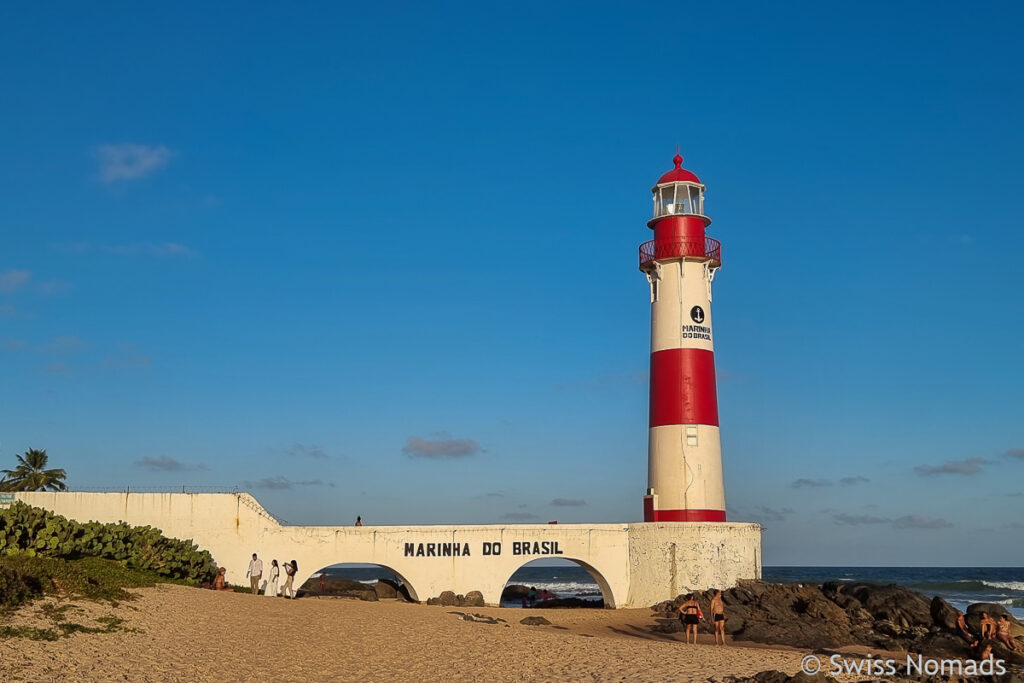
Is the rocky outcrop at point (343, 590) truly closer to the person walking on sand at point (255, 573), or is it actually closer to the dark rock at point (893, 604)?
the person walking on sand at point (255, 573)

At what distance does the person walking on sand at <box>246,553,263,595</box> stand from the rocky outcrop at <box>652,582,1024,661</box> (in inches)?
456

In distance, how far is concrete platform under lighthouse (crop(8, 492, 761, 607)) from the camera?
91.4 ft

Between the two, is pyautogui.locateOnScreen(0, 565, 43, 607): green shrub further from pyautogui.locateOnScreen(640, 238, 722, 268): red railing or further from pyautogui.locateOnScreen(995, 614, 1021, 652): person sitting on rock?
pyautogui.locateOnScreen(640, 238, 722, 268): red railing

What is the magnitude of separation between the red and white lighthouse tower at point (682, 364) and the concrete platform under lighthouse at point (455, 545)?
1.36 metres

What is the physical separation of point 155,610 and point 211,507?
31.7 feet

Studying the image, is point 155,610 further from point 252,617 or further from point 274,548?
point 274,548

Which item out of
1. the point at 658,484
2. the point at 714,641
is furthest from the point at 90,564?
the point at 658,484

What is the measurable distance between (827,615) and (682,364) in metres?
8.95

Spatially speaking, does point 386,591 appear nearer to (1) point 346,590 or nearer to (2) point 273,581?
(2) point 273,581

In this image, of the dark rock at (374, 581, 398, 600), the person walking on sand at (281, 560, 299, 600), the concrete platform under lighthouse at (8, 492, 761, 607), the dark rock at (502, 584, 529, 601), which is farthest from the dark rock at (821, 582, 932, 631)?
the dark rock at (502, 584, 529, 601)

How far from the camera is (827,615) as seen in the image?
27094mm

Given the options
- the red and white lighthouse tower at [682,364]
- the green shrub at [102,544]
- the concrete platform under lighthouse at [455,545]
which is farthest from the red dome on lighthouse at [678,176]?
the green shrub at [102,544]

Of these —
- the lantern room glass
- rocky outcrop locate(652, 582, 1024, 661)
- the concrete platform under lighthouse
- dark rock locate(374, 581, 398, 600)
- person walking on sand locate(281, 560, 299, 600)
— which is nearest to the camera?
rocky outcrop locate(652, 582, 1024, 661)

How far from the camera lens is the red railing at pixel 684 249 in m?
30.9
